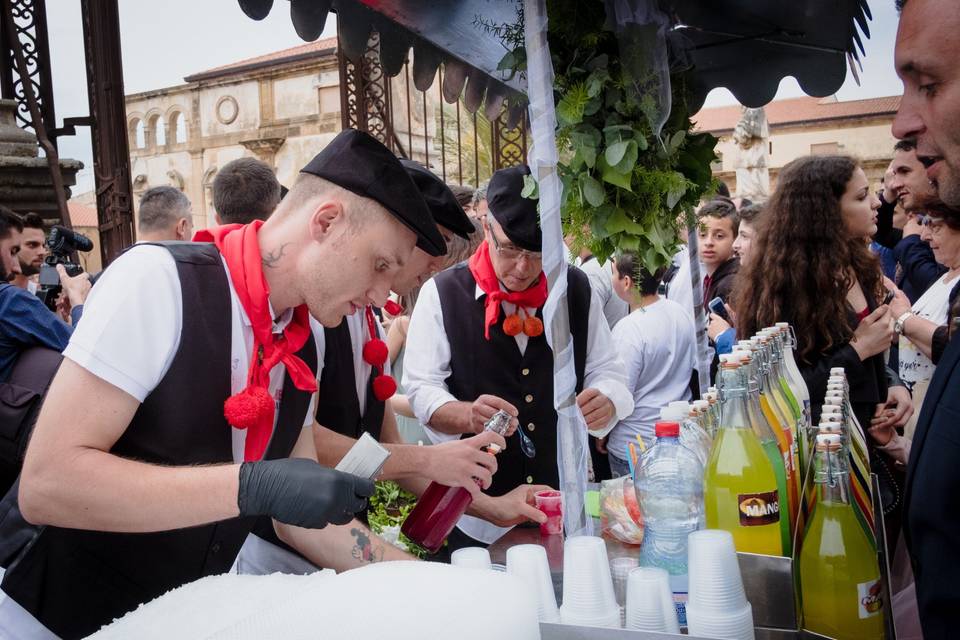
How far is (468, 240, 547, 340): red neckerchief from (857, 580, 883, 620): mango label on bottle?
1725mm

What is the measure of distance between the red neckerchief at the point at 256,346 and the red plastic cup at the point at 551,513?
753mm

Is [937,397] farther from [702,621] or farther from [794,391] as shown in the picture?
[794,391]

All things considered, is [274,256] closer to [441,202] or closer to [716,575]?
[441,202]

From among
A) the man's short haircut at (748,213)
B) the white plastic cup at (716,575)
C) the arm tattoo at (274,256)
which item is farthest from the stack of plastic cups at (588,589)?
the man's short haircut at (748,213)

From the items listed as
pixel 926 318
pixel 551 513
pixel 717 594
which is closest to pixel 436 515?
pixel 551 513

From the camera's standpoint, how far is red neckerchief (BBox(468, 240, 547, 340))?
114 inches

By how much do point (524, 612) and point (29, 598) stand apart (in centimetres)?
116

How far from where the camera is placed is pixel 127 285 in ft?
4.79

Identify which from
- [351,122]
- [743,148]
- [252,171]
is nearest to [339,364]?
[252,171]

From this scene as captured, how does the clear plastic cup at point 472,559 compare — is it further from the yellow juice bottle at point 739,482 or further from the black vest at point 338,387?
the black vest at point 338,387

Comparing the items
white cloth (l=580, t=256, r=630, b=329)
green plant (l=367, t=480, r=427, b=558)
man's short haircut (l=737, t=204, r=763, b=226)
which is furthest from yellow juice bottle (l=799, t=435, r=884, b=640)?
man's short haircut (l=737, t=204, r=763, b=226)

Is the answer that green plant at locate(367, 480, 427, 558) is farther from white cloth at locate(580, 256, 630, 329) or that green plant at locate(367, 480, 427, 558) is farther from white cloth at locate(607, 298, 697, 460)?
white cloth at locate(580, 256, 630, 329)

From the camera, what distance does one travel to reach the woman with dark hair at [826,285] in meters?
2.57

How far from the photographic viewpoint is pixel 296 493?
137 centimetres
